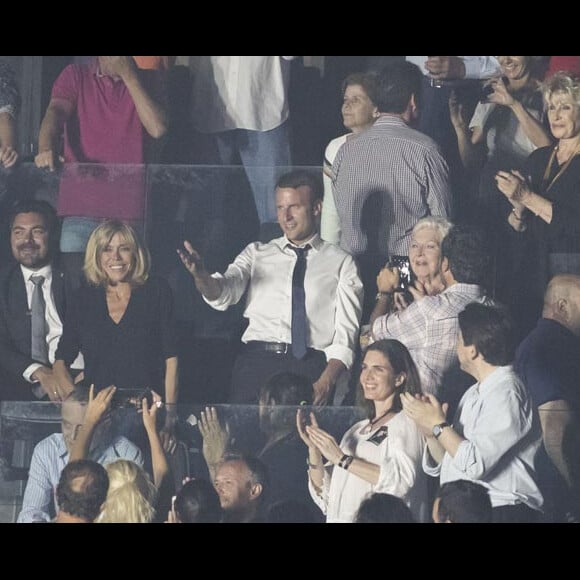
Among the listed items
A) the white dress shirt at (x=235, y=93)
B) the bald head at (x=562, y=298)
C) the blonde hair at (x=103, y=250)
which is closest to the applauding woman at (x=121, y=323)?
the blonde hair at (x=103, y=250)

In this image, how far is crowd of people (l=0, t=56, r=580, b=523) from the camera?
20.6ft

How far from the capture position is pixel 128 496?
629 cm

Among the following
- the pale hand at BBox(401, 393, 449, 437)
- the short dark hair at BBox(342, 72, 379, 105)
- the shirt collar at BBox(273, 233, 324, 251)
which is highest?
the short dark hair at BBox(342, 72, 379, 105)

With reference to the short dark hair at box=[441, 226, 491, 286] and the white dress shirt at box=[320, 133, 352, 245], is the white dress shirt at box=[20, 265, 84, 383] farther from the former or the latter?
the short dark hair at box=[441, 226, 491, 286]

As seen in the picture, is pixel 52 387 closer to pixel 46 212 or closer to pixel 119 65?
pixel 46 212

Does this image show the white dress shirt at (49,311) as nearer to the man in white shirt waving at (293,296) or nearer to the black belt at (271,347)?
the man in white shirt waving at (293,296)

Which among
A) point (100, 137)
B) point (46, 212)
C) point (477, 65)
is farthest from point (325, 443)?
point (477, 65)

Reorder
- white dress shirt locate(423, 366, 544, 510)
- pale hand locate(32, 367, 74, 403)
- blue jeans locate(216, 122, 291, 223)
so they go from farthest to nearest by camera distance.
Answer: blue jeans locate(216, 122, 291, 223)
pale hand locate(32, 367, 74, 403)
white dress shirt locate(423, 366, 544, 510)

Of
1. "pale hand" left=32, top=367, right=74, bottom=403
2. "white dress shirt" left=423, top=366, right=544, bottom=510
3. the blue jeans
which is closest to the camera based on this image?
"white dress shirt" left=423, top=366, right=544, bottom=510

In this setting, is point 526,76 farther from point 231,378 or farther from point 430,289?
point 231,378

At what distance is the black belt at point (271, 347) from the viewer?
638 cm

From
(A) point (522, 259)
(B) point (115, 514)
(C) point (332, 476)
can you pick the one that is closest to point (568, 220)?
(A) point (522, 259)

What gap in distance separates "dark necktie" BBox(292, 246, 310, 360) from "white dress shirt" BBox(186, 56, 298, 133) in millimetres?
753

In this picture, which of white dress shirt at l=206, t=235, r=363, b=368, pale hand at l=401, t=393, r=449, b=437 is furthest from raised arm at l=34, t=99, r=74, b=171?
pale hand at l=401, t=393, r=449, b=437
